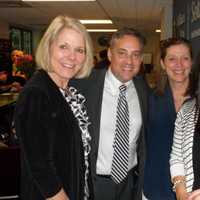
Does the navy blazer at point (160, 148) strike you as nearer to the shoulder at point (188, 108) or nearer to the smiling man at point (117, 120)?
the smiling man at point (117, 120)

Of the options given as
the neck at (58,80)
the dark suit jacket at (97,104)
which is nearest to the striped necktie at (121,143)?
the dark suit jacket at (97,104)

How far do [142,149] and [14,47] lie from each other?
12.0m

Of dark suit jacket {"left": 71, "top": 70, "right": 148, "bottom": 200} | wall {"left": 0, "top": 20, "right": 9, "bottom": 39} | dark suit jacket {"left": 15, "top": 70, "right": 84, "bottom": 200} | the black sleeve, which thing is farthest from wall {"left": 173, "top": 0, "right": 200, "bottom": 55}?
wall {"left": 0, "top": 20, "right": 9, "bottom": 39}

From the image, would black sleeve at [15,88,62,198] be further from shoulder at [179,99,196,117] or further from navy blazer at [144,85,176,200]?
navy blazer at [144,85,176,200]

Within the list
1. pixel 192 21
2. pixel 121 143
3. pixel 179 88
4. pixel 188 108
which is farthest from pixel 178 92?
Result: pixel 192 21

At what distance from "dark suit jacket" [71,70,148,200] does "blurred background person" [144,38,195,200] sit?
0.12 meters

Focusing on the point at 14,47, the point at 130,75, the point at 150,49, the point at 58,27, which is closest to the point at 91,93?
the point at 130,75

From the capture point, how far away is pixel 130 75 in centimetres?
239

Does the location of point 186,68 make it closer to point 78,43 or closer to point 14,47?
point 78,43

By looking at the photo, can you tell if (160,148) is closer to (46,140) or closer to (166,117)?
(166,117)

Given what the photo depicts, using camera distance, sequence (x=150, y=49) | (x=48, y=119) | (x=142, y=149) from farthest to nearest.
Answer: (x=150, y=49)
(x=142, y=149)
(x=48, y=119)

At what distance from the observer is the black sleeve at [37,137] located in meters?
1.58

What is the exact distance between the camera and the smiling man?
2.38 metres

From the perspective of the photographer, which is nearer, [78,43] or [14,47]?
[78,43]
